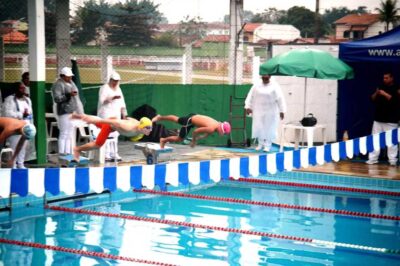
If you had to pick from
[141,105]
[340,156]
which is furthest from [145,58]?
[340,156]

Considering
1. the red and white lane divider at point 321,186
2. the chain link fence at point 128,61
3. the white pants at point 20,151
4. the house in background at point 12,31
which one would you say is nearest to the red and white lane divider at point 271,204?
the red and white lane divider at point 321,186

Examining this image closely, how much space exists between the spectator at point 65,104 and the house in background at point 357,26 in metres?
21.3

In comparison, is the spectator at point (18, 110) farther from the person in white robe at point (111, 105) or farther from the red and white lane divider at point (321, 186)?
the red and white lane divider at point (321, 186)

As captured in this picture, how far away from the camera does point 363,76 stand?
45.5 feet

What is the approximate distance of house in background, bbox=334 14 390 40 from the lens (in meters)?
33.0

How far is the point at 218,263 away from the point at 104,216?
280 centimetres

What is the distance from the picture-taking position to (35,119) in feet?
40.5

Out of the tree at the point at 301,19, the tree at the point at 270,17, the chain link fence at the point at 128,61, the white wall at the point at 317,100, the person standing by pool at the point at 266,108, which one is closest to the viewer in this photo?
the person standing by pool at the point at 266,108

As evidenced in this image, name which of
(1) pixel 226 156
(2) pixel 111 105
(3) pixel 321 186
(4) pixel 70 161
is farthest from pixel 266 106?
(4) pixel 70 161

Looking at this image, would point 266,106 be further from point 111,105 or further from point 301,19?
point 301,19

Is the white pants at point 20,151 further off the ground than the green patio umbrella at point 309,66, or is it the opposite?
the green patio umbrella at point 309,66

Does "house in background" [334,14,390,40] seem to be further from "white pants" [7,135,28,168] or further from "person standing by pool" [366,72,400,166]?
"white pants" [7,135,28,168]

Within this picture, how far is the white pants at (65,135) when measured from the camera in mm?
12344

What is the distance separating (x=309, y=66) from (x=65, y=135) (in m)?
4.58
